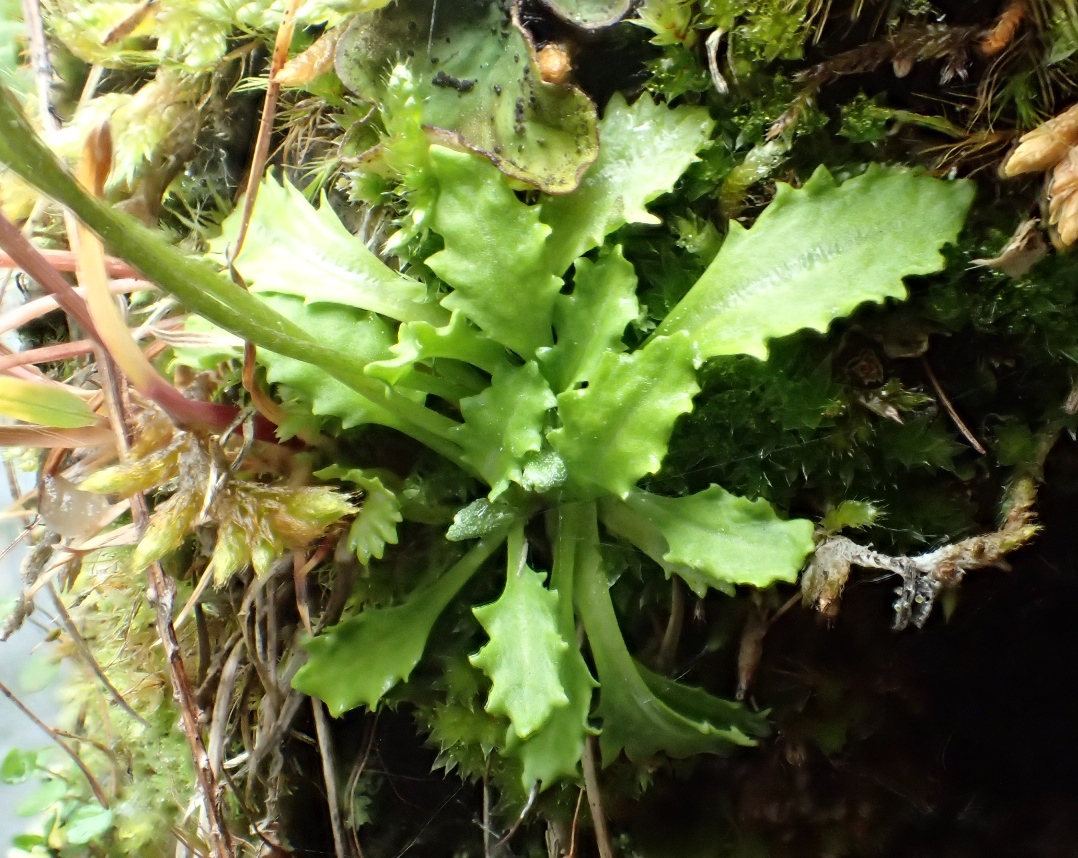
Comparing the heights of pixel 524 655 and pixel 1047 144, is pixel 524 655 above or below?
below

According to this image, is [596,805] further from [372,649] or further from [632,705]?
[372,649]

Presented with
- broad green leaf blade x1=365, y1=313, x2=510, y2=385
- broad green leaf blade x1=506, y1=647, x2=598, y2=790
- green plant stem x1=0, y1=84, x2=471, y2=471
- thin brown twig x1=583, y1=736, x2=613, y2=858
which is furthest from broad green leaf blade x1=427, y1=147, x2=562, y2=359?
thin brown twig x1=583, y1=736, x2=613, y2=858

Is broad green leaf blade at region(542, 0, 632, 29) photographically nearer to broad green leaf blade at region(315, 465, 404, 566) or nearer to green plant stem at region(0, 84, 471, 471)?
green plant stem at region(0, 84, 471, 471)

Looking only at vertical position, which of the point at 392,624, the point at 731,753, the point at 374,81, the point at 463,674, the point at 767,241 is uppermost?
the point at 374,81

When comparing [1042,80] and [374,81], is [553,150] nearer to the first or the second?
[374,81]

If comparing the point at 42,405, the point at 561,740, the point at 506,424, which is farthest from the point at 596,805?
the point at 42,405

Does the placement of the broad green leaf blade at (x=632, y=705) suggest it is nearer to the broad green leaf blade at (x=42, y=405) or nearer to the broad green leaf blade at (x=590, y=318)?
the broad green leaf blade at (x=590, y=318)

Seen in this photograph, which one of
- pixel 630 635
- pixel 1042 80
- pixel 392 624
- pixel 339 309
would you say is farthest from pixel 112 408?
pixel 1042 80
